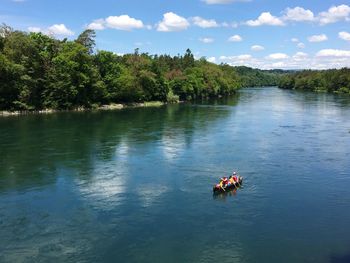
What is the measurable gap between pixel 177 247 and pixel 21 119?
57964 mm

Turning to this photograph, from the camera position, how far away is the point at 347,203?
3078 cm

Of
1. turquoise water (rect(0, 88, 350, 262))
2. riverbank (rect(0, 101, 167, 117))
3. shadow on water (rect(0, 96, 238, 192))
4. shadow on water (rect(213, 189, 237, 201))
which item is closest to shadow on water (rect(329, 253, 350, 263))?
Answer: turquoise water (rect(0, 88, 350, 262))

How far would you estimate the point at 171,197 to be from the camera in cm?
3155

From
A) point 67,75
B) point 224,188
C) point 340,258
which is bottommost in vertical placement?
point 340,258

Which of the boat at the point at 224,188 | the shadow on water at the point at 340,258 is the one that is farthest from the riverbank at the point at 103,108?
the shadow on water at the point at 340,258

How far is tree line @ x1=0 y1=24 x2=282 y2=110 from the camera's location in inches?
3322

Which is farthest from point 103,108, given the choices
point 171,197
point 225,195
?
point 225,195

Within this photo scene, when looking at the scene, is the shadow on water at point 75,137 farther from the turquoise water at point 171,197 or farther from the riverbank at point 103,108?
the riverbank at point 103,108

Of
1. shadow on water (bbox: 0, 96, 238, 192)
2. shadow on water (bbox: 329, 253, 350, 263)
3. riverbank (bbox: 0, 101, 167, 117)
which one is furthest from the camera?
riverbank (bbox: 0, 101, 167, 117)

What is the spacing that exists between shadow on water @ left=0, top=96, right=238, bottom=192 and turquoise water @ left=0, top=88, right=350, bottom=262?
0.24 m

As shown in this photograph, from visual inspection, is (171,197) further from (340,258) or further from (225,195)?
(340,258)

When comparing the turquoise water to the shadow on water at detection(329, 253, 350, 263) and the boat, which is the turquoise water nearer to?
the shadow on water at detection(329, 253, 350, 263)

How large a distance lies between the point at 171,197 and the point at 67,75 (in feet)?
207

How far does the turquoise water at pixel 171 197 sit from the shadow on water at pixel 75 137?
0.24 meters
